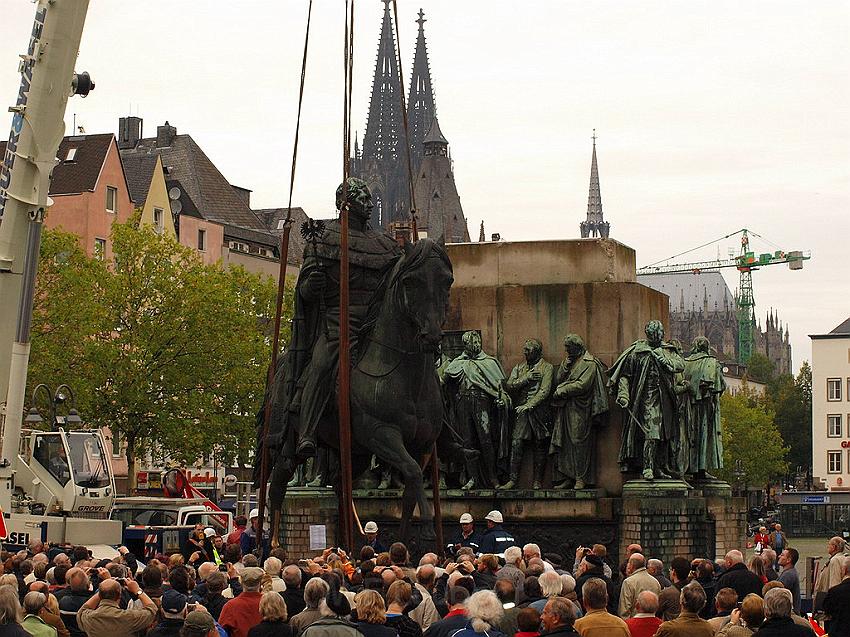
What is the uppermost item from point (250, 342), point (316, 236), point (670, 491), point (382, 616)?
point (250, 342)

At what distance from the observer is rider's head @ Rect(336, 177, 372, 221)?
18480 millimetres

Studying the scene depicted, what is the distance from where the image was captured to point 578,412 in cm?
2348

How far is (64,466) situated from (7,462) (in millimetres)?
7401

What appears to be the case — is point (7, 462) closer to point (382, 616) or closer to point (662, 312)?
point (662, 312)

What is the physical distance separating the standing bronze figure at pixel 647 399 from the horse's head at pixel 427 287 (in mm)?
6233

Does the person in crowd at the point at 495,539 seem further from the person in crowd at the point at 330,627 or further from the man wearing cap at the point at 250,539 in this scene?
the person in crowd at the point at 330,627

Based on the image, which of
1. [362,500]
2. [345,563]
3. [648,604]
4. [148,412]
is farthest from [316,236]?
[148,412]

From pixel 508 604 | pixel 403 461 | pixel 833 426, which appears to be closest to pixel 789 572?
pixel 403 461

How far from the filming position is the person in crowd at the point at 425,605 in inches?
498

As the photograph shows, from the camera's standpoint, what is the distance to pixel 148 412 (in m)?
55.4

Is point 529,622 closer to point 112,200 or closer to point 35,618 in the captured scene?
point 35,618

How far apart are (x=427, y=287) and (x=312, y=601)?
650cm

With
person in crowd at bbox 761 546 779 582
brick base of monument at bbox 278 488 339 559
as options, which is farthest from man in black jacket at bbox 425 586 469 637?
brick base of monument at bbox 278 488 339 559

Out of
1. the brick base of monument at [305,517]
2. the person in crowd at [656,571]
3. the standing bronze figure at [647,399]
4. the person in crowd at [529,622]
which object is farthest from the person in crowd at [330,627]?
the brick base of monument at [305,517]
